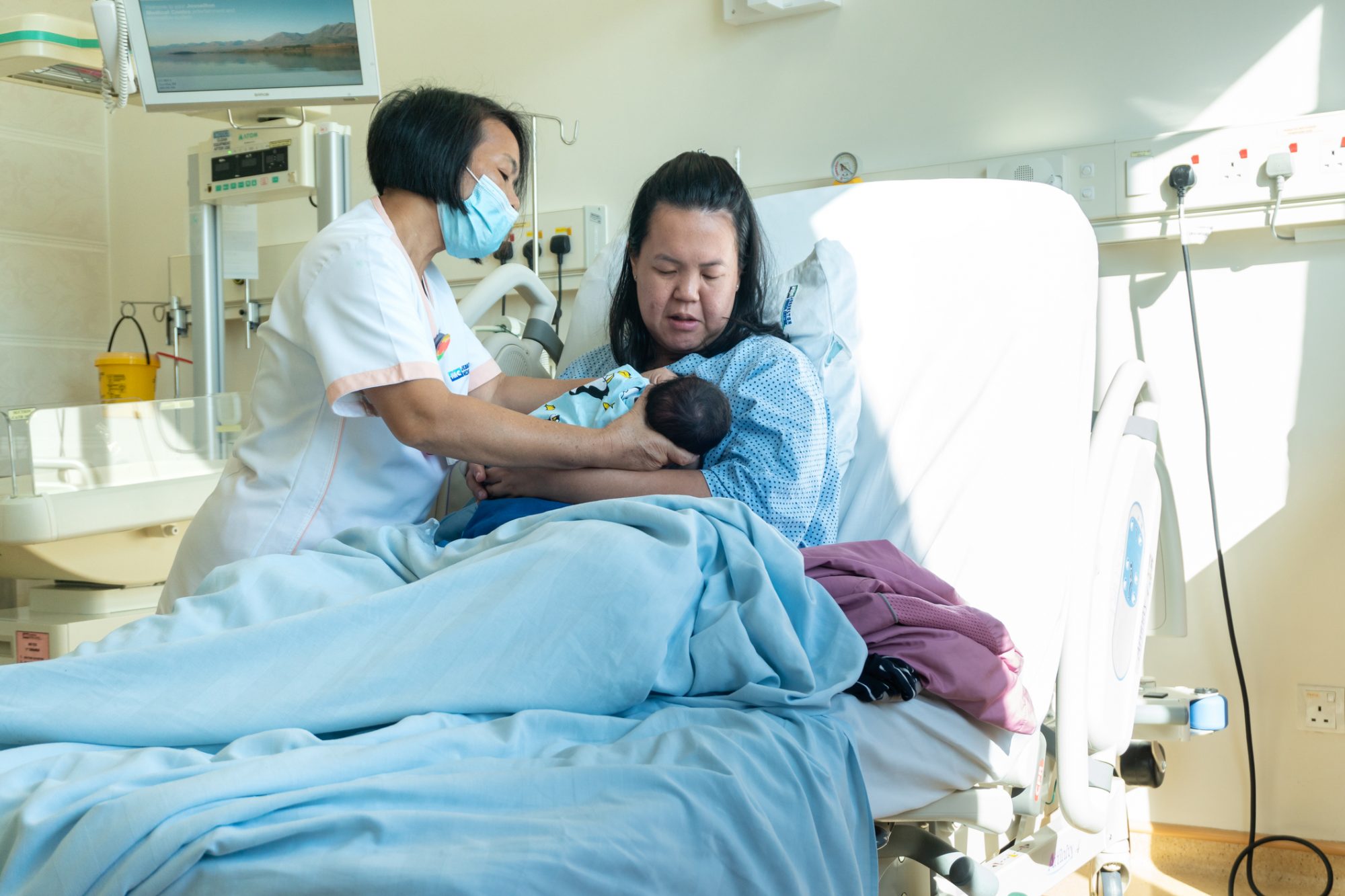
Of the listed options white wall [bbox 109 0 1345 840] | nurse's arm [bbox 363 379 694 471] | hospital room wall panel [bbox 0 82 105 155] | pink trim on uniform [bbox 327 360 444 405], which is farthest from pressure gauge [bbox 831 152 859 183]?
hospital room wall panel [bbox 0 82 105 155]

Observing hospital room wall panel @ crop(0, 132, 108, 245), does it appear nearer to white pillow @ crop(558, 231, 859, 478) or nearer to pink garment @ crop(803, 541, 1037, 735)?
white pillow @ crop(558, 231, 859, 478)

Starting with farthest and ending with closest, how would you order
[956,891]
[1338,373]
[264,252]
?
[264,252] → [1338,373] → [956,891]

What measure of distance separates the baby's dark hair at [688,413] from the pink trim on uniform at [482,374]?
1.61 ft

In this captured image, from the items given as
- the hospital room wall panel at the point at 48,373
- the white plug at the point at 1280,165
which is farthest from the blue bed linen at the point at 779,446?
the hospital room wall panel at the point at 48,373

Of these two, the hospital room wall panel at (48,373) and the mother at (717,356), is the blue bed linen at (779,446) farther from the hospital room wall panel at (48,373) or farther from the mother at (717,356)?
the hospital room wall panel at (48,373)

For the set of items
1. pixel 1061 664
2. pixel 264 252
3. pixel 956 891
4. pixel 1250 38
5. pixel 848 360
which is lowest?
pixel 956 891

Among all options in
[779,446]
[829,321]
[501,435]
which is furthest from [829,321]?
[501,435]

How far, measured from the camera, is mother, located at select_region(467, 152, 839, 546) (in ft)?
5.10

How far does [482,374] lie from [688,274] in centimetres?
45

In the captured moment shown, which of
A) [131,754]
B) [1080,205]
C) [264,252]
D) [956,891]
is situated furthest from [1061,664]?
[264,252]

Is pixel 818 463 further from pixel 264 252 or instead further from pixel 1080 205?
pixel 264 252

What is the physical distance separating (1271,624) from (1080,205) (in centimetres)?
100

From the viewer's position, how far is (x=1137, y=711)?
1.94 m

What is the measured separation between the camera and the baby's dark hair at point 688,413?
1.54 meters
